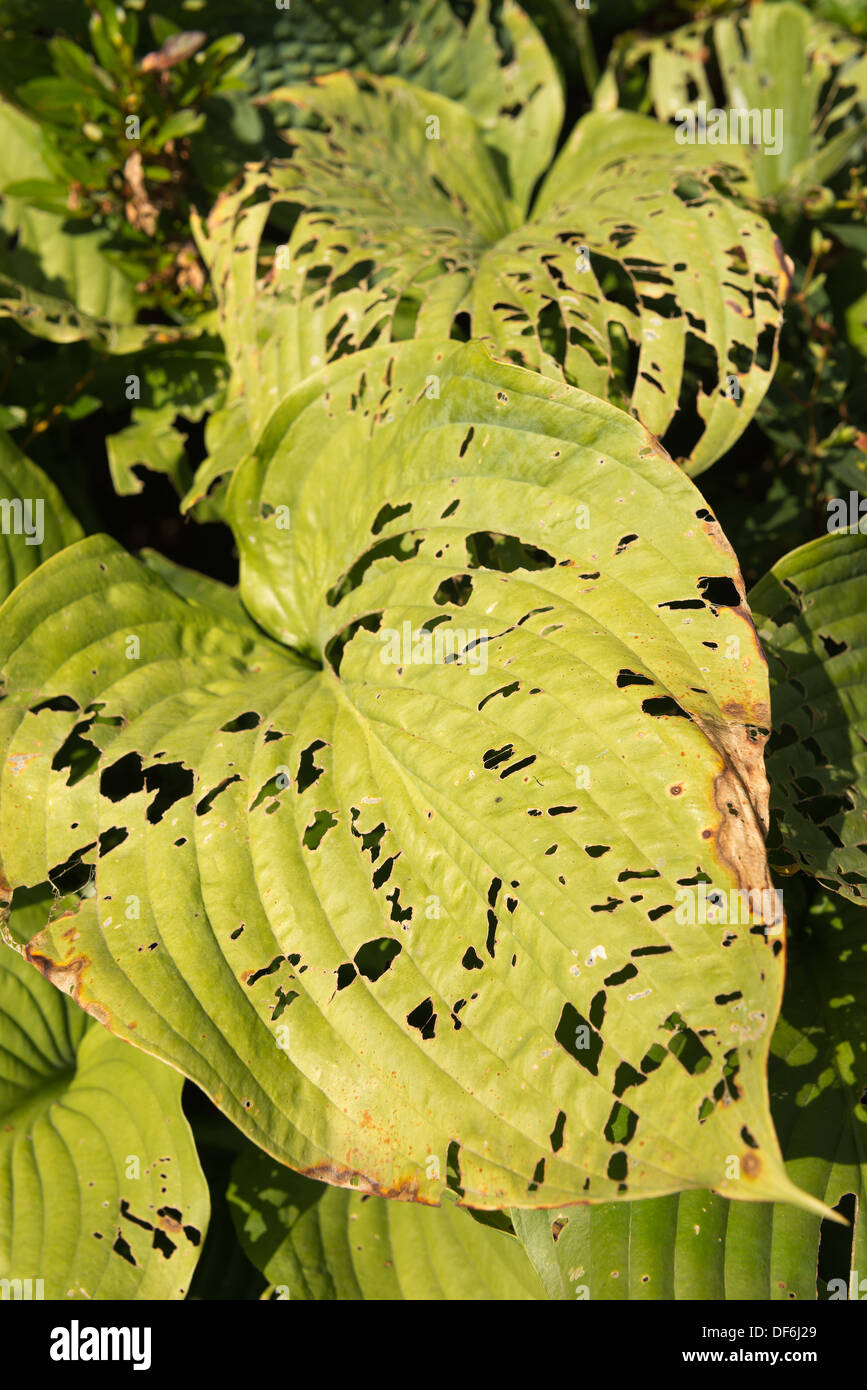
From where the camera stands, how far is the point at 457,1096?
94 centimetres

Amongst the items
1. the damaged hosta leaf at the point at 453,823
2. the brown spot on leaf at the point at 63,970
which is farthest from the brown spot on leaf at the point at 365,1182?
the brown spot on leaf at the point at 63,970

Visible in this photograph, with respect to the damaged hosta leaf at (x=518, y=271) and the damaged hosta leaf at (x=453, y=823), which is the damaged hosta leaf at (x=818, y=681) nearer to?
the damaged hosta leaf at (x=518, y=271)

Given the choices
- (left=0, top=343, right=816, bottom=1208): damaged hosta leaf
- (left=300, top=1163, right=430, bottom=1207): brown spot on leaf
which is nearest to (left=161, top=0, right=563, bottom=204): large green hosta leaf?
(left=0, top=343, right=816, bottom=1208): damaged hosta leaf

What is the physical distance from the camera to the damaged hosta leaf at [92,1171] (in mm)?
1241

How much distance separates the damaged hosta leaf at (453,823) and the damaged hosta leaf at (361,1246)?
52 centimetres

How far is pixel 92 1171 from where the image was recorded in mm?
1318

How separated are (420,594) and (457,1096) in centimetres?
57

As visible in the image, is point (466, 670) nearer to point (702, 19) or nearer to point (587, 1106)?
point (587, 1106)

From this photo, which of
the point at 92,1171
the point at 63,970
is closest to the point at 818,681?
the point at 63,970

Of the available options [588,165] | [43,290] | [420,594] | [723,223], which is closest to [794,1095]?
[420,594]

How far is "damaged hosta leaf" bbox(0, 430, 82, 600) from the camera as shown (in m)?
1.49

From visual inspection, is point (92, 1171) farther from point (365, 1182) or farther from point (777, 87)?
point (777, 87)

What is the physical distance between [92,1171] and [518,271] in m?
1.48

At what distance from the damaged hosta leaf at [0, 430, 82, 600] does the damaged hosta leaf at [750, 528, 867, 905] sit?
43.1 inches
